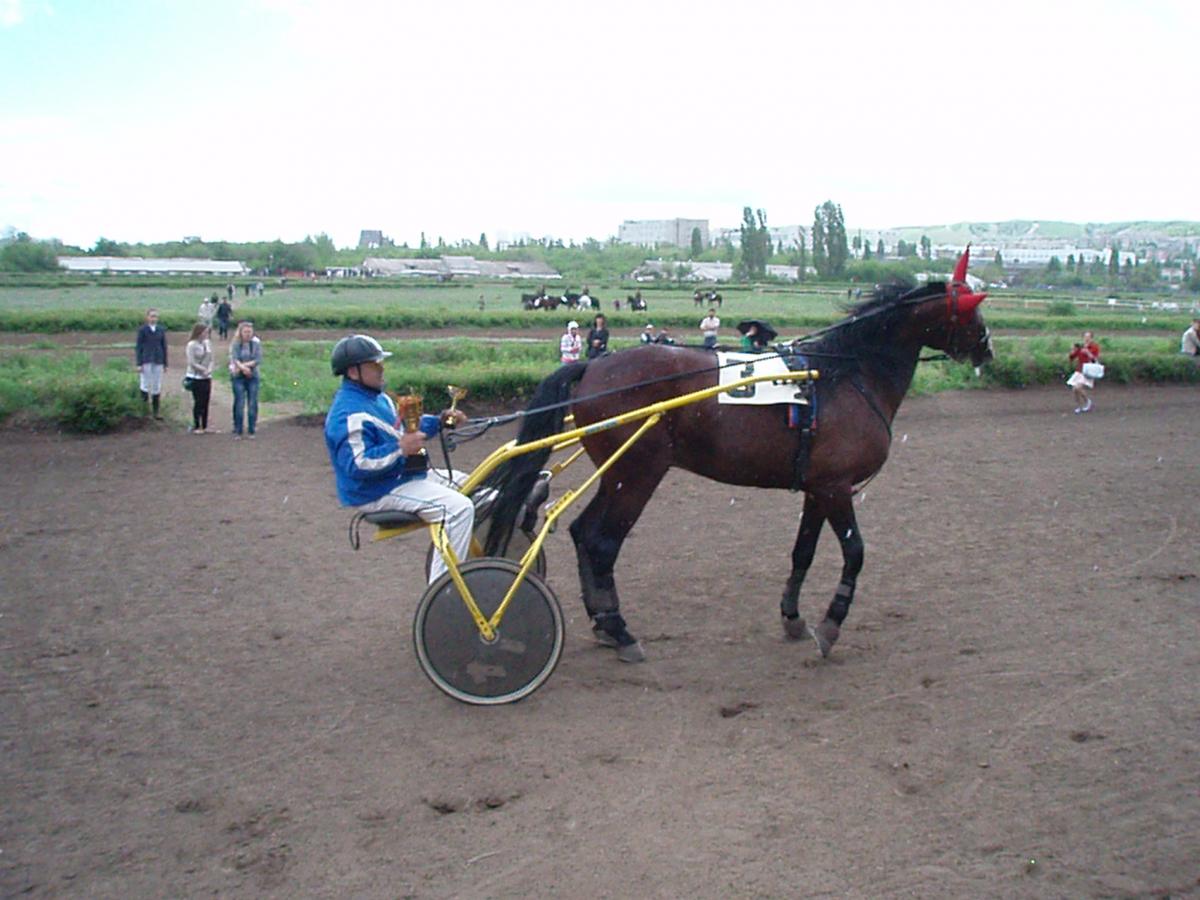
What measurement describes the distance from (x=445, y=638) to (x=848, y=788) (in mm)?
2191

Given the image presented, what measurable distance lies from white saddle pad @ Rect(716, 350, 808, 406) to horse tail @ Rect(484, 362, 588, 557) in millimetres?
1013

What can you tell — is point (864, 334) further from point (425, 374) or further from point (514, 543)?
point (425, 374)

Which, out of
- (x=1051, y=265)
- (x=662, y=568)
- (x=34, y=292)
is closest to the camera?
(x=662, y=568)

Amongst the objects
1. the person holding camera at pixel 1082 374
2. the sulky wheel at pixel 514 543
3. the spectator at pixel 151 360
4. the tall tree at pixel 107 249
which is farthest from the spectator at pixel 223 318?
the tall tree at pixel 107 249

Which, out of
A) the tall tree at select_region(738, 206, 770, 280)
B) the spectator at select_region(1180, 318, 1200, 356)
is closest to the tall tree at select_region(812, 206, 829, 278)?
the tall tree at select_region(738, 206, 770, 280)

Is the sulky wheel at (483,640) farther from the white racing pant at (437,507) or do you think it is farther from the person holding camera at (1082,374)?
the person holding camera at (1082,374)

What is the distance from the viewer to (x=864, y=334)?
6.64m

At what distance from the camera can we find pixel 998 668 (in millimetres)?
6133

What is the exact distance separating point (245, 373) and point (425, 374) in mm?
3395

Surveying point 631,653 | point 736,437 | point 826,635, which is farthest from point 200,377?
point 826,635

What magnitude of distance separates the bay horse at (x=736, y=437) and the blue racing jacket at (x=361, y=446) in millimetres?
941

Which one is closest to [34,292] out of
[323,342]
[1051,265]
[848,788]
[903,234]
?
[323,342]

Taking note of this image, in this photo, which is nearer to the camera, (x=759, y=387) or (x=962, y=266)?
(x=759, y=387)

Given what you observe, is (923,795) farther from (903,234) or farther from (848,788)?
(903,234)
